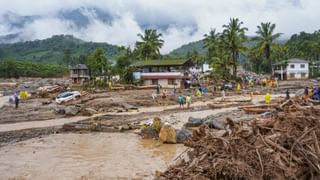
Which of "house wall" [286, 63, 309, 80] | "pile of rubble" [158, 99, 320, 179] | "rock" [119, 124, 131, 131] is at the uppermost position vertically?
"house wall" [286, 63, 309, 80]

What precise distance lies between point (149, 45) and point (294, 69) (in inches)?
1357

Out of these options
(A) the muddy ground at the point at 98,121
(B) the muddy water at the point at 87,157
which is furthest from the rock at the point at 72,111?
(B) the muddy water at the point at 87,157

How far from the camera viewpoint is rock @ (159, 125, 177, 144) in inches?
944

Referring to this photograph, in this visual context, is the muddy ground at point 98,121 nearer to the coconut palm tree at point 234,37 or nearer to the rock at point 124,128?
the rock at point 124,128

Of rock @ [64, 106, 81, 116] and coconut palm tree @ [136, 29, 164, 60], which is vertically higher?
coconut palm tree @ [136, 29, 164, 60]

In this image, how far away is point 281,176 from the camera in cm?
1099

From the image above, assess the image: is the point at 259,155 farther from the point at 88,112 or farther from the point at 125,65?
the point at 125,65

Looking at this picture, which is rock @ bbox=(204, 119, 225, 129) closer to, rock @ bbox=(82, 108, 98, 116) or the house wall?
rock @ bbox=(82, 108, 98, 116)

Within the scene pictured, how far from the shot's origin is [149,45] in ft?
290

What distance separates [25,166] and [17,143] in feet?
23.1

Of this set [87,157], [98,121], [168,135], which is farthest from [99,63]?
[87,157]

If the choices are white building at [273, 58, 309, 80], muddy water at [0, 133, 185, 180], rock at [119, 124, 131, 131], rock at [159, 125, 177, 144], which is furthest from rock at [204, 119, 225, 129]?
white building at [273, 58, 309, 80]

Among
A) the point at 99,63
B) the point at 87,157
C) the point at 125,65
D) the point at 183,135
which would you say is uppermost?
the point at 99,63

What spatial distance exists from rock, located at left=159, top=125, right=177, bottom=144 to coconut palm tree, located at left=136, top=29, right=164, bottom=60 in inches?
2555
